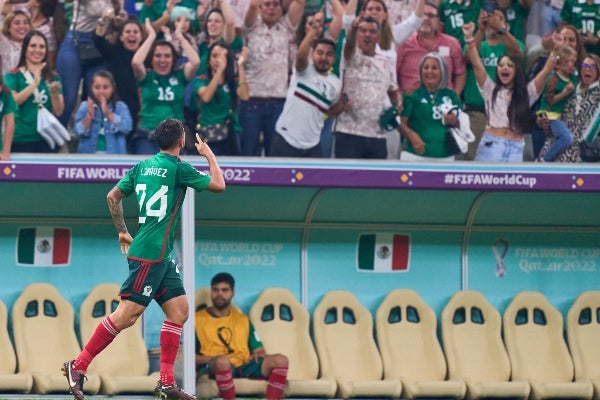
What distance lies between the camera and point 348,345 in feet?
42.5

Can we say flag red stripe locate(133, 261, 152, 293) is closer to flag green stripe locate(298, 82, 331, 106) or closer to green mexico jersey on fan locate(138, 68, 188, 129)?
green mexico jersey on fan locate(138, 68, 188, 129)

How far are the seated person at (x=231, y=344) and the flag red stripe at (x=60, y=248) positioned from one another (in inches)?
59.0

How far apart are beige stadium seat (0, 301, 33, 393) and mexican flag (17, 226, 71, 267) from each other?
2.37ft

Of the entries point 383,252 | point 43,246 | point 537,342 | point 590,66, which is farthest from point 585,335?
point 43,246

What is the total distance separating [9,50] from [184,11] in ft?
5.29

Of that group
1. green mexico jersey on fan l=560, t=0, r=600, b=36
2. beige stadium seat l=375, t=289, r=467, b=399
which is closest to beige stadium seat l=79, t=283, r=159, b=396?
beige stadium seat l=375, t=289, r=467, b=399

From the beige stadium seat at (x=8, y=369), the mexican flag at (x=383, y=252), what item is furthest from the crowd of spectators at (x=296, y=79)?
the beige stadium seat at (x=8, y=369)

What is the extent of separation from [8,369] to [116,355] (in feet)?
3.09

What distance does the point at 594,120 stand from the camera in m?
13.6

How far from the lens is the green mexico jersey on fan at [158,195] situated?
889 centimetres

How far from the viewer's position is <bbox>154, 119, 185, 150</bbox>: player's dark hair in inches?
350

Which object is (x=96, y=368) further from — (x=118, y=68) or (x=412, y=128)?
(x=412, y=128)

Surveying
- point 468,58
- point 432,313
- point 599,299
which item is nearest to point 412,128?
point 468,58

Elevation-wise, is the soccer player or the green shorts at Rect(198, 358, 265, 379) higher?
the soccer player
